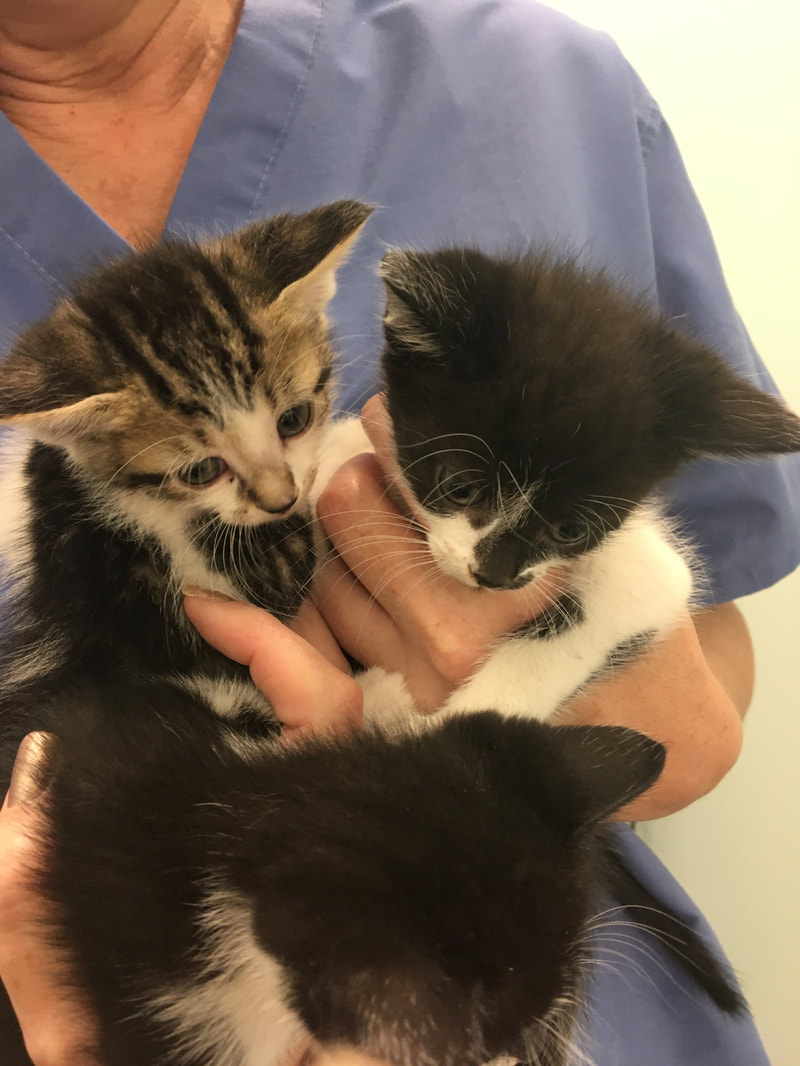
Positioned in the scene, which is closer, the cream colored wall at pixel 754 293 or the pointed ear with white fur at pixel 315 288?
the pointed ear with white fur at pixel 315 288

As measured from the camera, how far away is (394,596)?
1.02 meters

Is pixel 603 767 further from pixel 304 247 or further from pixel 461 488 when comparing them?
pixel 304 247

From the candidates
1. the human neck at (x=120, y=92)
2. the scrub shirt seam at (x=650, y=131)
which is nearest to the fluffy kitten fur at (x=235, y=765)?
the human neck at (x=120, y=92)

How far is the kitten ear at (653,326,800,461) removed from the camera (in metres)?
0.88

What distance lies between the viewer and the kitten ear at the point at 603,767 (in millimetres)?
635

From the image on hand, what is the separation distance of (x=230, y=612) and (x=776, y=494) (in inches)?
36.6

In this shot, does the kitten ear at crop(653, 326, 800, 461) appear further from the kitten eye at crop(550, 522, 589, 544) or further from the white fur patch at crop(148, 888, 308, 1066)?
the white fur patch at crop(148, 888, 308, 1066)

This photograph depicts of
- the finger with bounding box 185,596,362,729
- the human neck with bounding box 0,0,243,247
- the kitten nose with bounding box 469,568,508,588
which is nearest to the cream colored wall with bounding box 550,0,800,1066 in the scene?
the human neck with bounding box 0,0,243,247

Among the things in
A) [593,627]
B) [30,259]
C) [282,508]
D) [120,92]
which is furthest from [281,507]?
A: [120,92]

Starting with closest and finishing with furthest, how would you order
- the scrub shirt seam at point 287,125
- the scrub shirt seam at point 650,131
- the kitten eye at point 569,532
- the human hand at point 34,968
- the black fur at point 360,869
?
the black fur at point 360,869
the human hand at point 34,968
the kitten eye at point 569,532
the scrub shirt seam at point 287,125
the scrub shirt seam at point 650,131

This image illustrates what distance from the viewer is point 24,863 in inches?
27.3

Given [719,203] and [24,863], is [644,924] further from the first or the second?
[719,203]

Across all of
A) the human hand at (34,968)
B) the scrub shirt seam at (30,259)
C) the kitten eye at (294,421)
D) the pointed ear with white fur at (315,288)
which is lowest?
the human hand at (34,968)

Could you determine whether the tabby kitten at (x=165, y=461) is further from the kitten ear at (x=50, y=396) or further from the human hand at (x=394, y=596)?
the human hand at (x=394, y=596)
